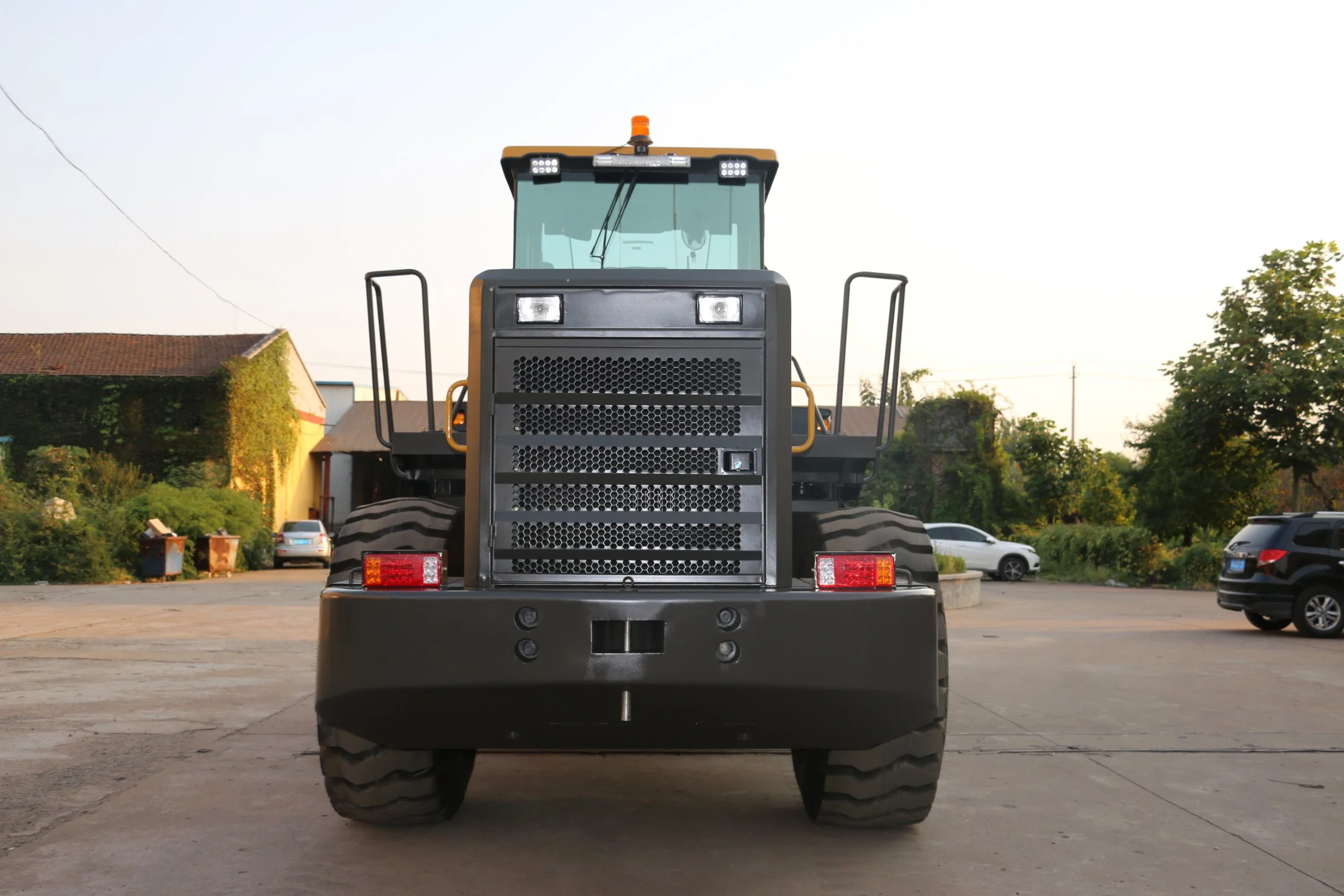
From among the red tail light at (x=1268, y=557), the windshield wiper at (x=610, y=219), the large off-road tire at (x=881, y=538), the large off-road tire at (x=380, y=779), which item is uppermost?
the windshield wiper at (x=610, y=219)

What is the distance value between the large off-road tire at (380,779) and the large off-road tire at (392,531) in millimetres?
717

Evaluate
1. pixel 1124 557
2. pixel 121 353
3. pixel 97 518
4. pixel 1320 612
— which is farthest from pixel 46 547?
pixel 1124 557

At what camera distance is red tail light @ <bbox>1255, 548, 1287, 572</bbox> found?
1546 centimetres

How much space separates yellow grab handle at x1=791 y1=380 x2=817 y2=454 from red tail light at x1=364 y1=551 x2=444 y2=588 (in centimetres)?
151

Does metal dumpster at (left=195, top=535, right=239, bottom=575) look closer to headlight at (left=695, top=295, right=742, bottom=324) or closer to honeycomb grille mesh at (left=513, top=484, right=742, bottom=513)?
honeycomb grille mesh at (left=513, top=484, right=742, bottom=513)

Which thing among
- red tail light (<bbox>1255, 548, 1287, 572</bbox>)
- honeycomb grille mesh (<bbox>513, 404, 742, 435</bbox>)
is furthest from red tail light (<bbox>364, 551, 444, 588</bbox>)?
red tail light (<bbox>1255, 548, 1287, 572</bbox>)

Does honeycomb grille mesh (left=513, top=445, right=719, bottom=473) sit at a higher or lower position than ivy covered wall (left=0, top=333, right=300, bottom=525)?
lower

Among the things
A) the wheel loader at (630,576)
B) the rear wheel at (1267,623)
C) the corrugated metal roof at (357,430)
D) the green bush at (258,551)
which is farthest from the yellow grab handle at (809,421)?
the corrugated metal roof at (357,430)

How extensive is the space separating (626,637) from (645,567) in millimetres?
423

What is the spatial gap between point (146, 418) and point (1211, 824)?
110 ft

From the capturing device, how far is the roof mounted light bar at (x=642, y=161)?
256 inches

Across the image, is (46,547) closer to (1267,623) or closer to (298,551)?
(298,551)

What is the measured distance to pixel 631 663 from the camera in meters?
4.33

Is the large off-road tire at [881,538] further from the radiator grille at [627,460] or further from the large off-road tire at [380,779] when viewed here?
the large off-road tire at [380,779]
